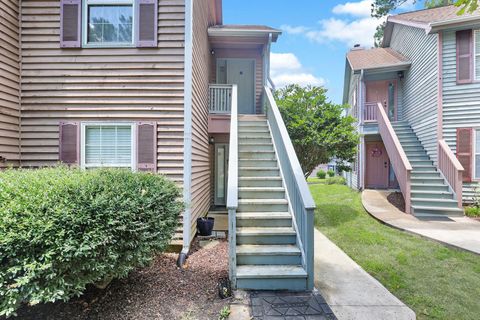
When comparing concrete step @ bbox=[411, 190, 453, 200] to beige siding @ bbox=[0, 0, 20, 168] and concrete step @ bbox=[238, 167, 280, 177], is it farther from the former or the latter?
beige siding @ bbox=[0, 0, 20, 168]

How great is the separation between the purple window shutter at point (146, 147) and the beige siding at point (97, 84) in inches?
4.4

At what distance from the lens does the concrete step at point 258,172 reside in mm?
5406

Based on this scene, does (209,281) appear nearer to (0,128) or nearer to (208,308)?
(208,308)

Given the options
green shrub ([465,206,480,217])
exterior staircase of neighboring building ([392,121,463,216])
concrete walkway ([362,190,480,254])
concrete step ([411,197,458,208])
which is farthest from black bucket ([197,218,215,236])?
green shrub ([465,206,480,217])

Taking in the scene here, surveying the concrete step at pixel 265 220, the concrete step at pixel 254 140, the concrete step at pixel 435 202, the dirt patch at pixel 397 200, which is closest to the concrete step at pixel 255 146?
the concrete step at pixel 254 140

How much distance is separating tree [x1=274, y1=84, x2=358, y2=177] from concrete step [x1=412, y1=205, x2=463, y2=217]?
7.60 feet

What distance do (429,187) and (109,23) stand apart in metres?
9.30

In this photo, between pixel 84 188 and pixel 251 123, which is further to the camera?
pixel 251 123

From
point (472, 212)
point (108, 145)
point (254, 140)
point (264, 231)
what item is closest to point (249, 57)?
point (254, 140)

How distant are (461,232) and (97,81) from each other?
27.3 feet

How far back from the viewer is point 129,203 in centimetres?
294

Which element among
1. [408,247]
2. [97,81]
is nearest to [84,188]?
[97,81]

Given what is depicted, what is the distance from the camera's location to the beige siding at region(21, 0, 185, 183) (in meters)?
5.00

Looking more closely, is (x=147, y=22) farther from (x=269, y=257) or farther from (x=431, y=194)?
(x=431, y=194)
